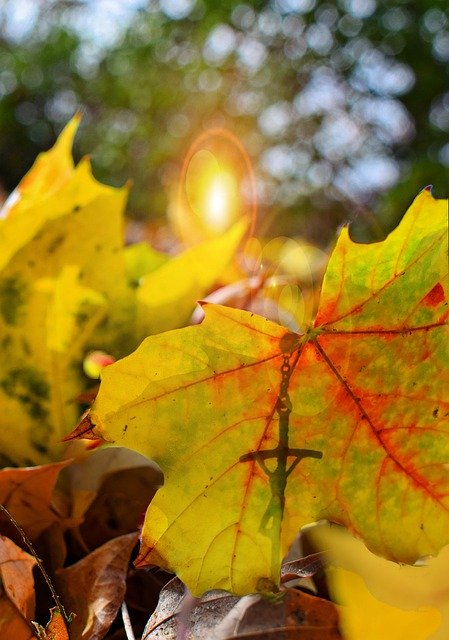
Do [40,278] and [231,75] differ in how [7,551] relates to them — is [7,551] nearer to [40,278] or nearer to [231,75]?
[40,278]

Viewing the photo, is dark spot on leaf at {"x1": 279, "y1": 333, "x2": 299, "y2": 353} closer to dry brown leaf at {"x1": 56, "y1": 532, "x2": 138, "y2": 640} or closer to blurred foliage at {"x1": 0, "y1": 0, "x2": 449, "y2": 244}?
dry brown leaf at {"x1": 56, "y1": 532, "x2": 138, "y2": 640}

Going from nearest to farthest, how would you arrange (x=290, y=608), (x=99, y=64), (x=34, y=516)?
(x=290, y=608) < (x=34, y=516) < (x=99, y=64)

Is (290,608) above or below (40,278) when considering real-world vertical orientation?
below

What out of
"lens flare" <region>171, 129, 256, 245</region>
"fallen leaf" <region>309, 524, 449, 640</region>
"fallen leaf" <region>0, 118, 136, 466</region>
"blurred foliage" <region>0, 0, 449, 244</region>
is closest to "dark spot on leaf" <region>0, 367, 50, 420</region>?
"fallen leaf" <region>0, 118, 136, 466</region>

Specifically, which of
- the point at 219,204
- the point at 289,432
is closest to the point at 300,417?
the point at 289,432

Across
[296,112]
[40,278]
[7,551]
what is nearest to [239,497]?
[7,551]

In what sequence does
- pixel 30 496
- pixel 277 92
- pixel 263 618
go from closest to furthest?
pixel 263 618
pixel 30 496
pixel 277 92

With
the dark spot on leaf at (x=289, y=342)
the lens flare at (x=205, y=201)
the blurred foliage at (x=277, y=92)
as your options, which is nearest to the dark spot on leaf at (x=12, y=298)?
the dark spot on leaf at (x=289, y=342)

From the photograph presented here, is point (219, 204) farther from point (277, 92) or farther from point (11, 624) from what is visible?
point (277, 92)
